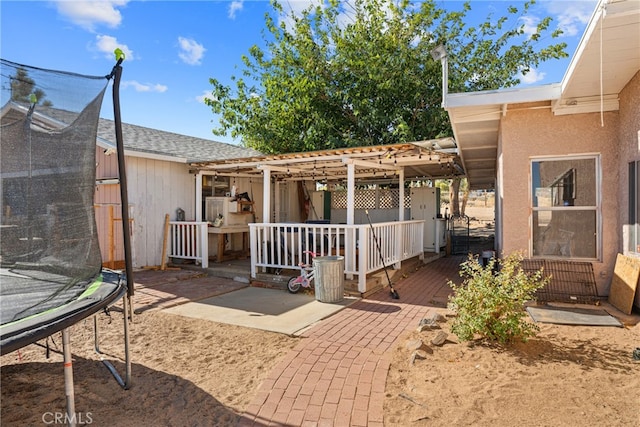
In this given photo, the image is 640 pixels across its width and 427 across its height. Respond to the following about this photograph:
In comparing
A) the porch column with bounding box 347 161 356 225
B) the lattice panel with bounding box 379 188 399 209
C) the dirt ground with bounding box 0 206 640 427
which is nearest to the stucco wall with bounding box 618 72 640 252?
the dirt ground with bounding box 0 206 640 427

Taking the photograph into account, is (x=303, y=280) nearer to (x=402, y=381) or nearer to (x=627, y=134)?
(x=402, y=381)

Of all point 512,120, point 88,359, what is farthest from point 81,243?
point 512,120

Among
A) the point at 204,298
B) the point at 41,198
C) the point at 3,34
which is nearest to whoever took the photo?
the point at 41,198

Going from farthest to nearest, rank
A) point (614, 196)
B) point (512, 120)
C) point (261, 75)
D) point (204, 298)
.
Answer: point (261, 75)
point (204, 298)
point (512, 120)
point (614, 196)

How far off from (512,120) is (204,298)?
5710 millimetres

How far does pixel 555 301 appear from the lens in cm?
536

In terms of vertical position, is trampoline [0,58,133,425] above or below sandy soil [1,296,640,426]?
above

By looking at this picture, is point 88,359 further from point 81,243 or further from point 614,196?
point 614,196

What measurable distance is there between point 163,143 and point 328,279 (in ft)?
21.5

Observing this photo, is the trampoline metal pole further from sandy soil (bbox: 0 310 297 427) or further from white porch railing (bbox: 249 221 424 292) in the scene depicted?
white porch railing (bbox: 249 221 424 292)

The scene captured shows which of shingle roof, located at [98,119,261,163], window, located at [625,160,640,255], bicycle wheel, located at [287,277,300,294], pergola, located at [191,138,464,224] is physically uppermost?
shingle roof, located at [98,119,261,163]

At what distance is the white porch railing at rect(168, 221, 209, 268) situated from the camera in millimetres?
8648

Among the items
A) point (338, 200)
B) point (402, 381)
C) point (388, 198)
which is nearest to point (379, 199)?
point (388, 198)

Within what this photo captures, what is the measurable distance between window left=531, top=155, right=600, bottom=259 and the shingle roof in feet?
23.0
